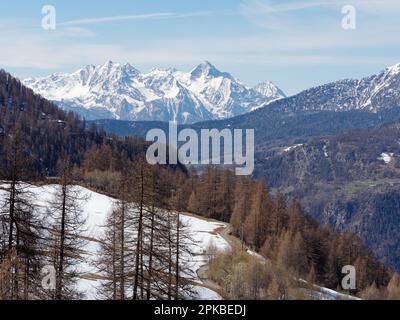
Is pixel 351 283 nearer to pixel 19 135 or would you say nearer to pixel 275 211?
pixel 275 211

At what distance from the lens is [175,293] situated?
4666 centimetres

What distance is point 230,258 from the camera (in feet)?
256

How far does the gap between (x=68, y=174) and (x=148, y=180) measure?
6964 mm

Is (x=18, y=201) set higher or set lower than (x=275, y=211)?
higher
